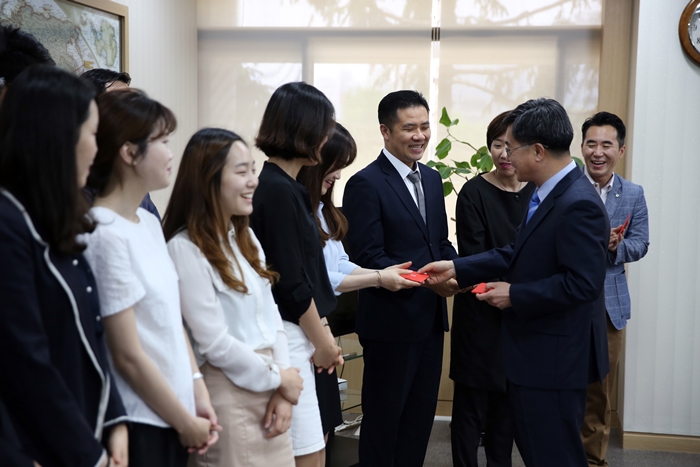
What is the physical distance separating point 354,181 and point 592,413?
170cm

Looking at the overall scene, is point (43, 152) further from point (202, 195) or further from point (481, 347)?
point (481, 347)

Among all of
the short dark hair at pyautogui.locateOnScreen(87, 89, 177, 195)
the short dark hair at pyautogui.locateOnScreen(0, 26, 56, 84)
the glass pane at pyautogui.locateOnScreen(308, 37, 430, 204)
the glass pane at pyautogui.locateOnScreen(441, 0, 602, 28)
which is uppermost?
the glass pane at pyautogui.locateOnScreen(441, 0, 602, 28)

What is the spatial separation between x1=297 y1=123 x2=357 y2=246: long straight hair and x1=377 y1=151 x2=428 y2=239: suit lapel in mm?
298

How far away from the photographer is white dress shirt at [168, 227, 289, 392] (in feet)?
5.36

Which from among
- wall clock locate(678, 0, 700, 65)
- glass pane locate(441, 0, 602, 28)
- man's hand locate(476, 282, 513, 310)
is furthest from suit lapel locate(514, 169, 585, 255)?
glass pane locate(441, 0, 602, 28)

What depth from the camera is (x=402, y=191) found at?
286 centimetres

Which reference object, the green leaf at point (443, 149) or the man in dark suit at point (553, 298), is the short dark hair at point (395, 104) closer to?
the man in dark suit at point (553, 298)

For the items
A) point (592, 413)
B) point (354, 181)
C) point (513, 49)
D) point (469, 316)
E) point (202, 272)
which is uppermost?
point (513, 49)

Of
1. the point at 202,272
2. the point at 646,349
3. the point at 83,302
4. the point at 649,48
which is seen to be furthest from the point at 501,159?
the point at 83,302

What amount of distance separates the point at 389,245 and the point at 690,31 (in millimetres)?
2122

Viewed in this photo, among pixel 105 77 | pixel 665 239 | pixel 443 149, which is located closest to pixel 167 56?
pixel 443 149

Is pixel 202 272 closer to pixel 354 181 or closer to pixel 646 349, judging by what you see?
pixel 354 181

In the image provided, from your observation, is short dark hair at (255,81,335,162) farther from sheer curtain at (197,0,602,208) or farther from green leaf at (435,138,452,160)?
sheer curtain at (197,0,602,208)

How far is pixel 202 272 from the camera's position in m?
1.65
